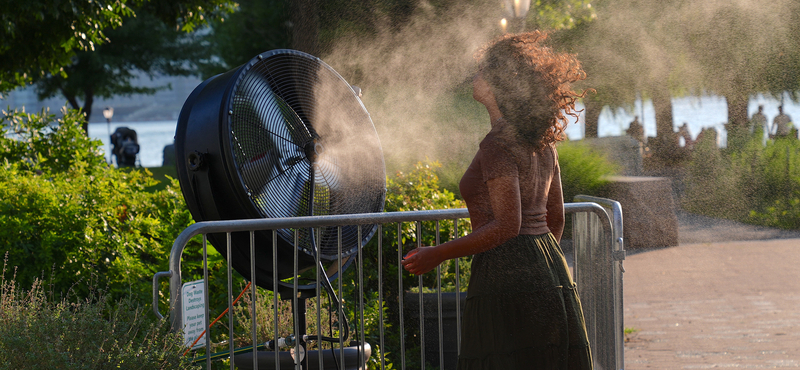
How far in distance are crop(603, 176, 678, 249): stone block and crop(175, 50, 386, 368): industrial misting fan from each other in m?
7.66

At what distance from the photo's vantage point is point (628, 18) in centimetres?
1612

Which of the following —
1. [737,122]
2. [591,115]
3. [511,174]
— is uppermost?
[591,115]

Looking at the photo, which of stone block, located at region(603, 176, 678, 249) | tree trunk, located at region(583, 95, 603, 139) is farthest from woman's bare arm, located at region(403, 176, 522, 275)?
tree trunk, located at region(583, 95, 603, 139)

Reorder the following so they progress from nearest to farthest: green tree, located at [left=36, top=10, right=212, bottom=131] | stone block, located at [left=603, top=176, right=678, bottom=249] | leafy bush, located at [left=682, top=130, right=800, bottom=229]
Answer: stone block, located at [left=603, top=176, right=678, bottom=249] → leafy bush, located at [left=682, top=130, right=800, bottom=229] → green tree, located at [left=36, top=10, right=212, bottom=131]

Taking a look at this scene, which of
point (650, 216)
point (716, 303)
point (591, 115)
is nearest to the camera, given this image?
point (716, 303)

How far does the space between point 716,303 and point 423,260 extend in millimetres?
5186

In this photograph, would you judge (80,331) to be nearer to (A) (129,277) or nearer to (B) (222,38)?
(A) (129,277)

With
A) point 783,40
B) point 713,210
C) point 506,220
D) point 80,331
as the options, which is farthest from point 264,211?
point 783,40

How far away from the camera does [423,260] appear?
2486 millimetres

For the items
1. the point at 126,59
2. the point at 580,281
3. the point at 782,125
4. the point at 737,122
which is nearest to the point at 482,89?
the point at 580,281

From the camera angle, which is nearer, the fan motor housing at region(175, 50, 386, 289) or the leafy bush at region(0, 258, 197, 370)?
the leafy bush at region(0, 258, 197, 370)

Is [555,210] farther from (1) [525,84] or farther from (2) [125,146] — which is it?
(2) [125,146]

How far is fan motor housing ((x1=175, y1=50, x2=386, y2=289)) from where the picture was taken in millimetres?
2615

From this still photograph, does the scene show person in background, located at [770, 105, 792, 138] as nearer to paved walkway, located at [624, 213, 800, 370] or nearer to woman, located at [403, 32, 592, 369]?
paved walkway, located at [624, 213, 800, 370]
